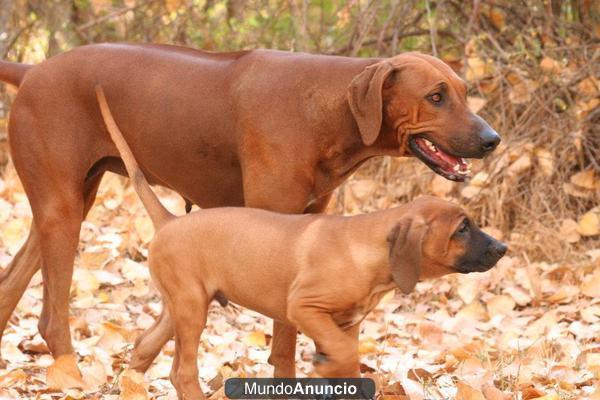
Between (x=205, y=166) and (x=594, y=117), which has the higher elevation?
(x=594, y=117)

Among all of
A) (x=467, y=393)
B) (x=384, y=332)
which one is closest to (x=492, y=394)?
(x=467, y=393)

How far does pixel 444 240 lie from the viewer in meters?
4.54

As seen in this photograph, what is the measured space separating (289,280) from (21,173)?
6.19 ft

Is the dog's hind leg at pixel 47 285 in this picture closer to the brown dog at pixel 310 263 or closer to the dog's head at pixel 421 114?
the brown dog at pixel 310 263

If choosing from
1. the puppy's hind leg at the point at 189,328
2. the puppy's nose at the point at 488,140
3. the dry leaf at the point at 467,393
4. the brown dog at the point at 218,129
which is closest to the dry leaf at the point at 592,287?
the brown dog at the point at 218,129

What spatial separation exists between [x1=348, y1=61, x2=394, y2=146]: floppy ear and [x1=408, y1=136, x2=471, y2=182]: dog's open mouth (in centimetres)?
21

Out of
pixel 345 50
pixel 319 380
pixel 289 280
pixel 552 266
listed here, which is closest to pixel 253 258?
pixel 289 280

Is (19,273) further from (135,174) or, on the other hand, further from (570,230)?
(570,230)

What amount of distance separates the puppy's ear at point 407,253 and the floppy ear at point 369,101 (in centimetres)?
60

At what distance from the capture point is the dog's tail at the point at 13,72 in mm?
5984

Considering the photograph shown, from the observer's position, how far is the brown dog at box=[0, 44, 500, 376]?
5023 mm

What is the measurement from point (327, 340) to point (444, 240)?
24.3 inches

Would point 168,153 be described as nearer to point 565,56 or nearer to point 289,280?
point 289,280

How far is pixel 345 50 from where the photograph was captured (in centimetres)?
905
